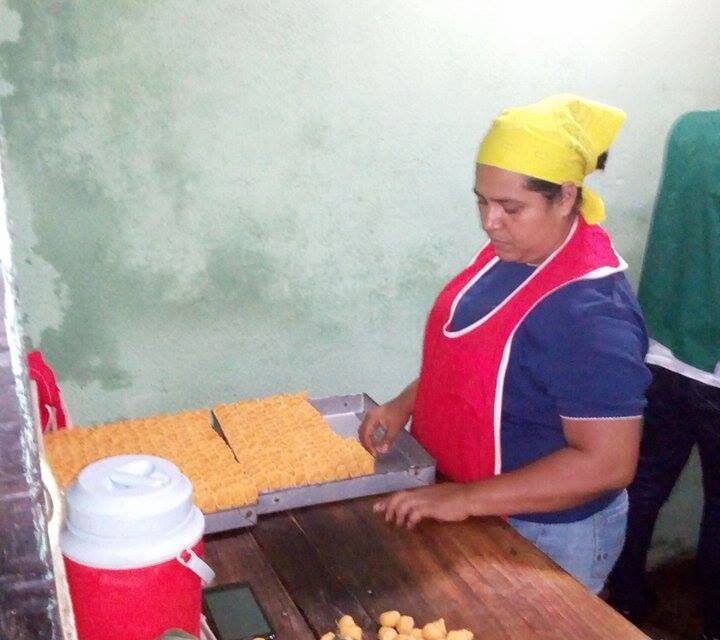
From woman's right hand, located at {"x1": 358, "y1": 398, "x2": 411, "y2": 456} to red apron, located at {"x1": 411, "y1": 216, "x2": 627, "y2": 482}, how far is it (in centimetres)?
7

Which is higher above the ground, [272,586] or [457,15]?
[457,15]

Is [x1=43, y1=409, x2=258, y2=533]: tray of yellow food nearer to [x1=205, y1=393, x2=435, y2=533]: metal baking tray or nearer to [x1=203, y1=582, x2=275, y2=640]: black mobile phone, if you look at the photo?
[x1=205, y1=393, x2=435, y2=533]: metal baking tray

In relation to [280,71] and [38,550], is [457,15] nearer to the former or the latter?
[280,71]

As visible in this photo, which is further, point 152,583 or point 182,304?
point 182,304

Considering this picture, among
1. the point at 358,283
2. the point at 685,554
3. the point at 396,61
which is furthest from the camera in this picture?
the point at 685,554

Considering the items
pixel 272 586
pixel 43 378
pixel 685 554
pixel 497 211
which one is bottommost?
pixel 685 554

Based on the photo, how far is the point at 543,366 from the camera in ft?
4.73

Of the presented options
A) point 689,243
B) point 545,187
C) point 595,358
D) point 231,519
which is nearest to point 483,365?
point 595,358

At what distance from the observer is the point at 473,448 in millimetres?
1541

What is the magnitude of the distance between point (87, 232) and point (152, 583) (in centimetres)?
121

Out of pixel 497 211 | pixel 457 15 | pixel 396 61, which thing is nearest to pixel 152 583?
pixel 497 211

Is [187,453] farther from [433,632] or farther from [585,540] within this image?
[585,540]

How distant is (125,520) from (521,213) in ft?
3.09

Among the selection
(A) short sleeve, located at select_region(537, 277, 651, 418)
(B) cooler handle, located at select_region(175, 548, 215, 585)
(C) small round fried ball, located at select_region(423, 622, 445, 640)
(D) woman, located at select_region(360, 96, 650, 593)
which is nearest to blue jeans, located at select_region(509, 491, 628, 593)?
(D) woman, located at select_region(360, 96, 650, 593)
